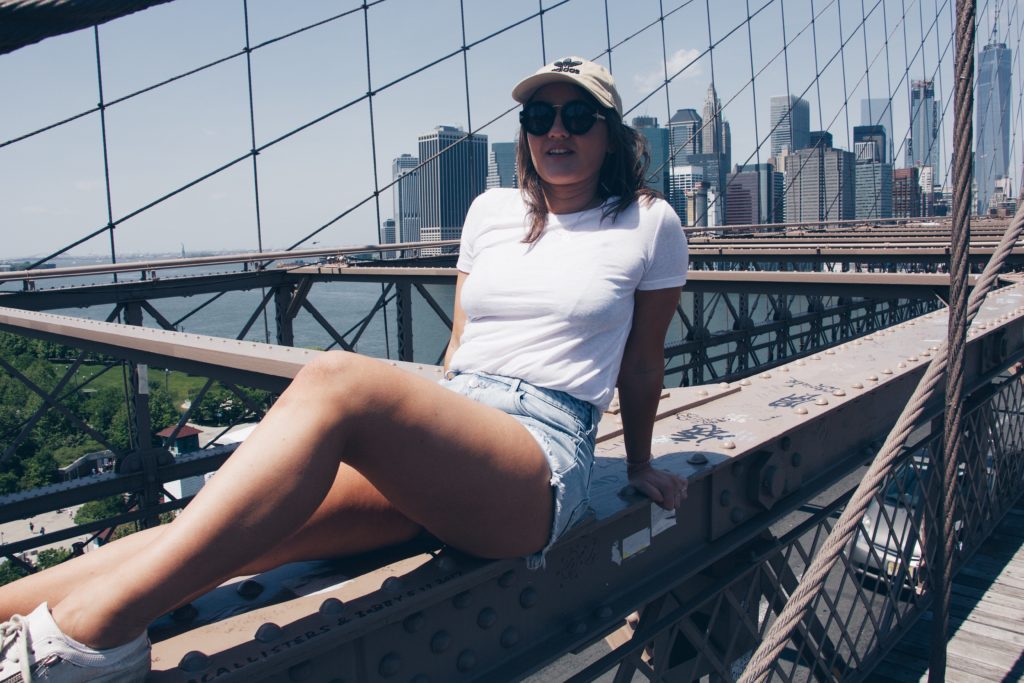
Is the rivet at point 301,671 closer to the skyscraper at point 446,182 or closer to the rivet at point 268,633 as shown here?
the rivet at point 268,633

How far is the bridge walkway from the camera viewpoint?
3051mm

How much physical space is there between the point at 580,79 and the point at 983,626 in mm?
2880

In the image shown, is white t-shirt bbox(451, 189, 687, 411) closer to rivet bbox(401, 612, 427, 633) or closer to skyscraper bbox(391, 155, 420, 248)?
rivet bbox(401, 612, 427, 633)

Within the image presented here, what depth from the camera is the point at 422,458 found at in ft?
4.58

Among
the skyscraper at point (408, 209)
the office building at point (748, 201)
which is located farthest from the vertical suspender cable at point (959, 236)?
the office building at point (748, 201)

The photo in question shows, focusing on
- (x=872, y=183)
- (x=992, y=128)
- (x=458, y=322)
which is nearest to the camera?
(x=458, y=322)

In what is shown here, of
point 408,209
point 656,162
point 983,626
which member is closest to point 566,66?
point 983,626

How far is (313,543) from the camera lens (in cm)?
151

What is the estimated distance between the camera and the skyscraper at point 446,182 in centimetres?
1207

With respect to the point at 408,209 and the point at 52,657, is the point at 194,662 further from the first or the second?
the point at 408,209

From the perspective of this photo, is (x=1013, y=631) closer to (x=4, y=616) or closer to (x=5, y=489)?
(x=4, y=616)

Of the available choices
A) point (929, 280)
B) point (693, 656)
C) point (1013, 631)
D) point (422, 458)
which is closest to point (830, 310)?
point (929, 280)

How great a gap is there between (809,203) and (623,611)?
95.3ft

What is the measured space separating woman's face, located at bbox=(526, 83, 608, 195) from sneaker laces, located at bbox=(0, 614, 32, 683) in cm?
131
